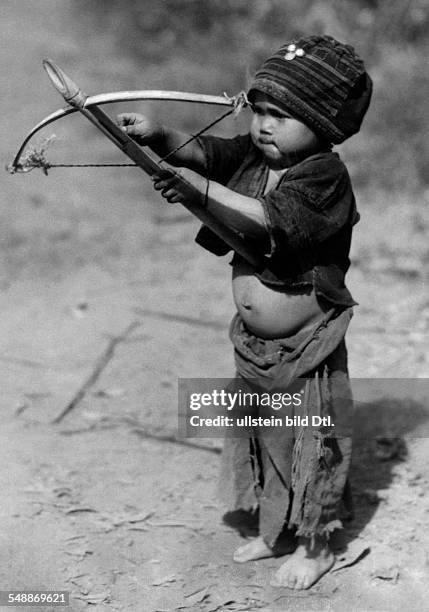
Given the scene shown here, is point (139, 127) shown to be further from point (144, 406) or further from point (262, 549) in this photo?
point (144, 406)

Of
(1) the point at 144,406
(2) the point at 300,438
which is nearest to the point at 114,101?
(2) the point at 300,438

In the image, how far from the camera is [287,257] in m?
2.37

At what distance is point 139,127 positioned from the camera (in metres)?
2.24

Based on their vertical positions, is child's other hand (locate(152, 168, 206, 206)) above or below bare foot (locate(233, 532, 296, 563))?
above

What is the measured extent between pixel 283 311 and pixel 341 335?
196mm

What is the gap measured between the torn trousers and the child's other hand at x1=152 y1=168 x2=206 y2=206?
590mm

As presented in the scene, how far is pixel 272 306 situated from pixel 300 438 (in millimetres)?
419

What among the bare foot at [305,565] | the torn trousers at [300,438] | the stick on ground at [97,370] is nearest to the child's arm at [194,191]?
the torn trousers at [300,438]

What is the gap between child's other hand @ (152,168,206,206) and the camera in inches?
82.7

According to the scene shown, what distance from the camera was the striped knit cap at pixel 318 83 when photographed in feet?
7.45

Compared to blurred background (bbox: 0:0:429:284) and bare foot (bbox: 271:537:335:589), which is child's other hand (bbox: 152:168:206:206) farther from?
blurred background (bbox: 0:0:429:284)

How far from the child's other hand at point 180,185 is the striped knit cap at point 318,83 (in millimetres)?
343

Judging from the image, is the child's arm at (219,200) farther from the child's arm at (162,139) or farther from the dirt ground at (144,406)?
the dirt ground at (144,406)

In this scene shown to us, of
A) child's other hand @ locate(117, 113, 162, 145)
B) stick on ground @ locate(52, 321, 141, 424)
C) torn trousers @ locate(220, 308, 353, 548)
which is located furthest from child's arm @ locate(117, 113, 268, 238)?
stick on ground @ locate(52, 321, 141, 424)
